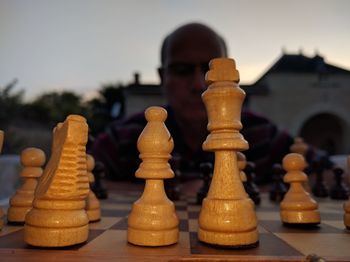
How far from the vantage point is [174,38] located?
8.32 feet

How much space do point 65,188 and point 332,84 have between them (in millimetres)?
14163

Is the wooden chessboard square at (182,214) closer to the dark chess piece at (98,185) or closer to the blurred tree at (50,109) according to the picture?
the dark chess piece at (98,185)

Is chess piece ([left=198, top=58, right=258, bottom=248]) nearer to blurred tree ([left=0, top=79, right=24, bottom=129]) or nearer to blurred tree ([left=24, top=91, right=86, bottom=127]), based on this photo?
blurred tree ([left=0, top=79, right=24, bottom=129])

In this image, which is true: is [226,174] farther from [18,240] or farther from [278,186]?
[278,186]

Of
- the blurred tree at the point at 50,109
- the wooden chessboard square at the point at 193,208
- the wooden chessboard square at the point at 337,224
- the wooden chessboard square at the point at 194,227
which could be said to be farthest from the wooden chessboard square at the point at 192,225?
the blurred tree at the point at 50,109

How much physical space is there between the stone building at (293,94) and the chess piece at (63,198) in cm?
1137

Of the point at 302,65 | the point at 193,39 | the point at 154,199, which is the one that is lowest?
the point at 154,199

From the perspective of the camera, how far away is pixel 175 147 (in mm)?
2760

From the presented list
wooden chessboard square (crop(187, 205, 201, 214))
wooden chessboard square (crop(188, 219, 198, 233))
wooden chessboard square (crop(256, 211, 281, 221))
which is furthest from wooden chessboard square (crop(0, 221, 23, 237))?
wooden chessboard square (crop(256, 211, 281, 221))

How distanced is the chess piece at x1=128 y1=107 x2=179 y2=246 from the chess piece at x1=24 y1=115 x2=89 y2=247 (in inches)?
4.7

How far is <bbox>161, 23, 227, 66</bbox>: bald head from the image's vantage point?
2.41 metres

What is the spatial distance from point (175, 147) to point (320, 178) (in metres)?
1.27

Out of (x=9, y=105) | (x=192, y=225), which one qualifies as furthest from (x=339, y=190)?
(x=9, y=105)

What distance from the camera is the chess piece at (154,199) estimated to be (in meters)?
0.68
